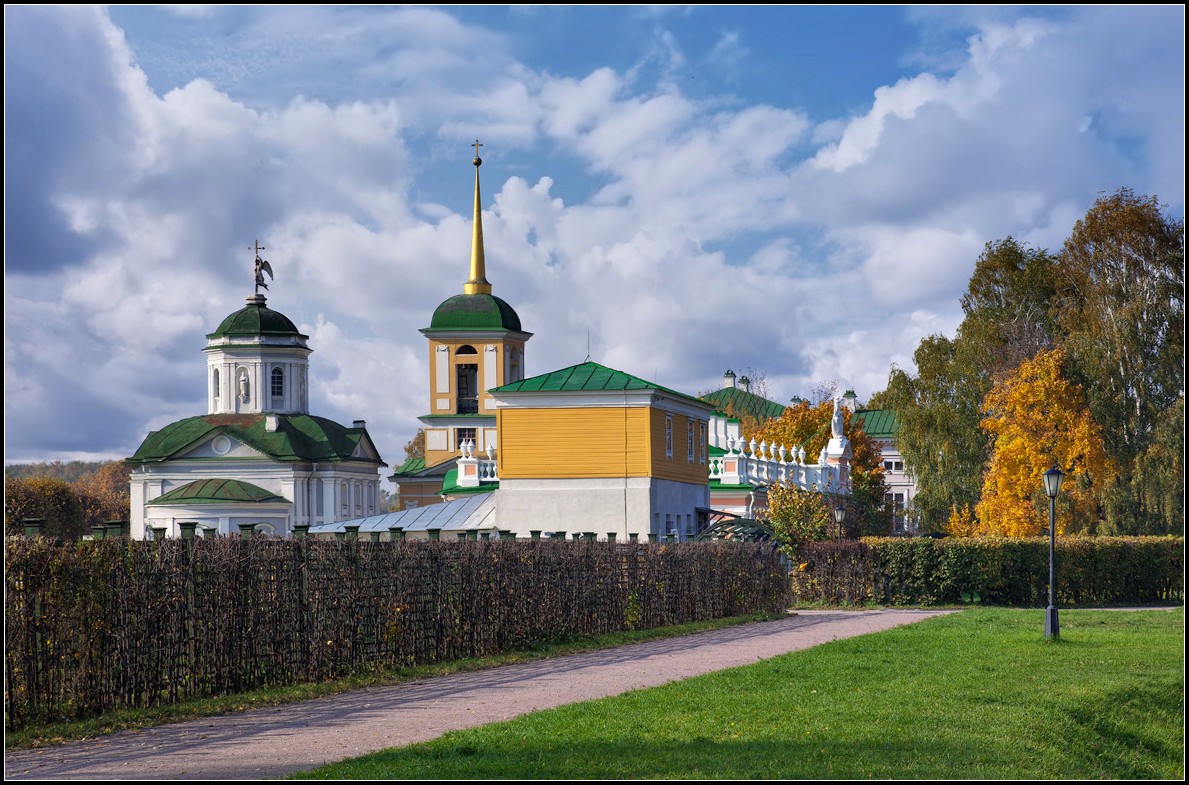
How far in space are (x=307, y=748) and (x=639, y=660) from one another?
346 inches

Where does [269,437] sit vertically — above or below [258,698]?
above

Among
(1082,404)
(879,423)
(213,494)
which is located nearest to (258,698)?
(1082,404)

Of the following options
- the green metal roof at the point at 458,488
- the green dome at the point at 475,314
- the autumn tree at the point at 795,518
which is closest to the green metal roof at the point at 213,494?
the green dome at the point at 475,314

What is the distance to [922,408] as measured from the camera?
5522cm

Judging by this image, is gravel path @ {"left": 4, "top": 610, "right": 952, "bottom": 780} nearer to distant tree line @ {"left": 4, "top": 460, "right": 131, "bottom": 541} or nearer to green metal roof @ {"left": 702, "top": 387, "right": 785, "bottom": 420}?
distant tree line @ {"left": 4, "top": 460, "right": 131, "bottom": 541}

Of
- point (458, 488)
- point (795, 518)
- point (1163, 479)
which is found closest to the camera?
point (795, 518)

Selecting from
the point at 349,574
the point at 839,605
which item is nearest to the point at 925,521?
the point at 839,605

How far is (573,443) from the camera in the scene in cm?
4003

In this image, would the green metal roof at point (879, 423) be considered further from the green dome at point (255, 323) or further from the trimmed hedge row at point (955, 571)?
the trimmed hedge row at point (955, 571)

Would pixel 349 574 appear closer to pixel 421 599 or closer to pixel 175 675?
pixel 421 599

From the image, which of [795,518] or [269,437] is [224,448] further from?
[795,518]

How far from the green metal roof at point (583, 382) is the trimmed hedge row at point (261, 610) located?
1482cm

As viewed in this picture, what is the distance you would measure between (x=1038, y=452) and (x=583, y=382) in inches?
667

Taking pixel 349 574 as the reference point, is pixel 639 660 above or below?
below
